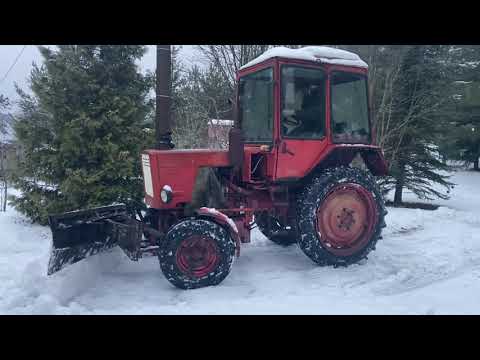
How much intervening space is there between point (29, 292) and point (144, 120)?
596cm

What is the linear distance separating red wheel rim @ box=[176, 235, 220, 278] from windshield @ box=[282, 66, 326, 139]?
1.69 m

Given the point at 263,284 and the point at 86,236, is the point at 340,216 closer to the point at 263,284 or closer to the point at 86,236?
the point at 263,284

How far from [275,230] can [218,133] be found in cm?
652

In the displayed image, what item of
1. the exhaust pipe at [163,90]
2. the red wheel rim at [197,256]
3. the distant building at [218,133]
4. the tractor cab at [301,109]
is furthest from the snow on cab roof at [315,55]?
the distant building at [218,133]

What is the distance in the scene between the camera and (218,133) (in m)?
12.2

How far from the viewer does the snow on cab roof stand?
4902 mm

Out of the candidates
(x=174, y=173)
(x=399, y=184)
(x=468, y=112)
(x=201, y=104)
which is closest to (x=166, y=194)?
(x=174, y=173)

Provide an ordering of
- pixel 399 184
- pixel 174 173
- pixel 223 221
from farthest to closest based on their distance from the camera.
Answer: pixel 399 184 < pixel 174 173 < pixel 223 221

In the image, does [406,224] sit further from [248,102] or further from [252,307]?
[252,307]

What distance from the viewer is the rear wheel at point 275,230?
6.04 metres

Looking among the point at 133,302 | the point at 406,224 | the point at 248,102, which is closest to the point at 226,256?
the point at 133,302

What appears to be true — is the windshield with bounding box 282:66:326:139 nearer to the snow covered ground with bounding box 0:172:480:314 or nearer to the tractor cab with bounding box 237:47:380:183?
the tractor cab with bounding box 237:47:380:183

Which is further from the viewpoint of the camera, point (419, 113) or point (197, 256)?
point (419, 113)

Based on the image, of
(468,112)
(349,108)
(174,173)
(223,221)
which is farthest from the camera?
(468,112)
